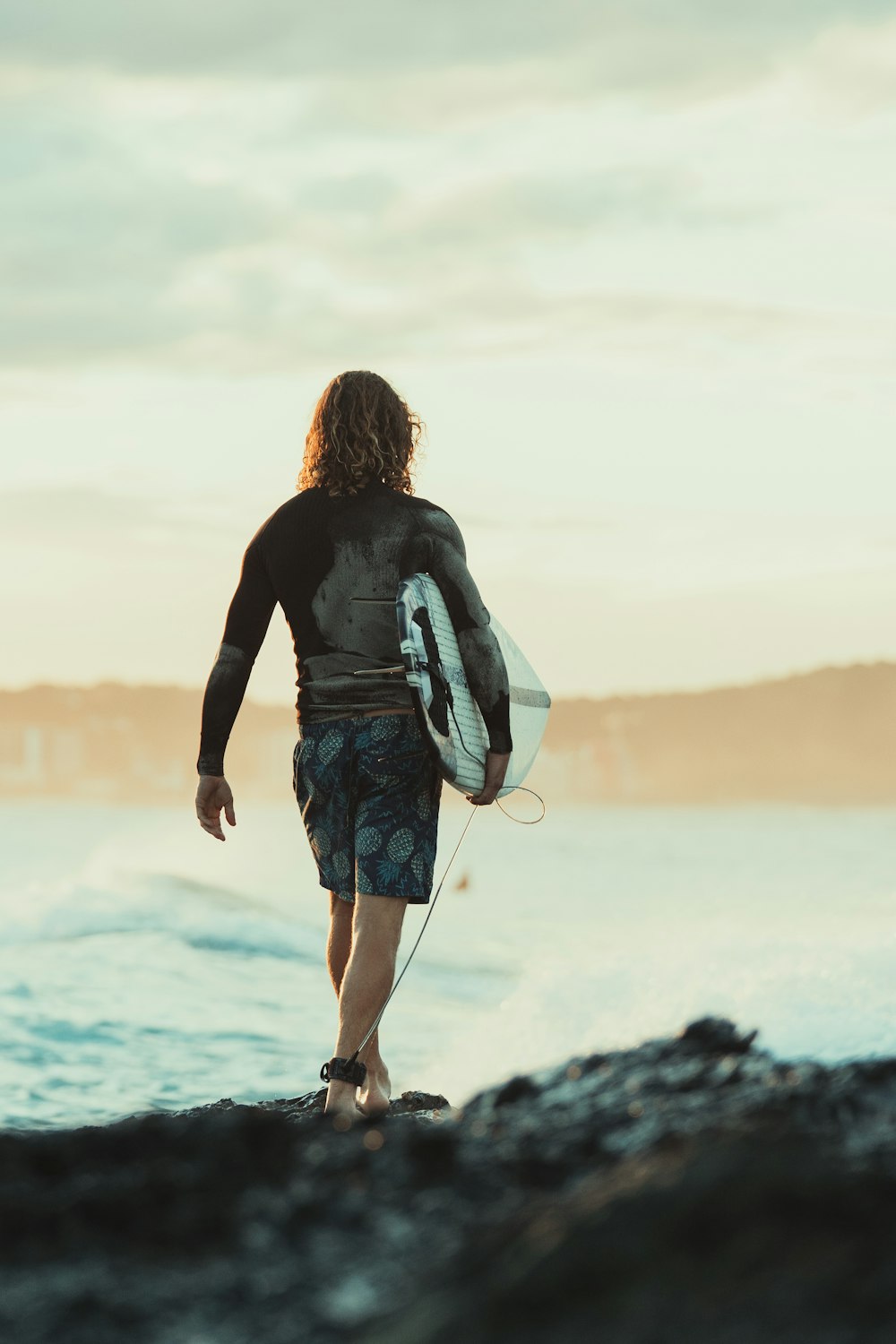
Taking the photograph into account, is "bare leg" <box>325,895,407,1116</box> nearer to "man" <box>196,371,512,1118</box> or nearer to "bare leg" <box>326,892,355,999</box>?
"man" <box>196,371,512,1118</box>

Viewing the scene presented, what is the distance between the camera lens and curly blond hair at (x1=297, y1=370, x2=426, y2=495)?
476 centimetres

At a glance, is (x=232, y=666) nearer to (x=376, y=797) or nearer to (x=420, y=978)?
(x=376, y=797)

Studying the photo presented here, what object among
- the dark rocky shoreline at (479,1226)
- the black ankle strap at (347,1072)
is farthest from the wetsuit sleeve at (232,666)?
the dark rocky shoreline at (479,1226)

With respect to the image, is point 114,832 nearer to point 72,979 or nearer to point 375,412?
point 72,979

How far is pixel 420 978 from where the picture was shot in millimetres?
15547

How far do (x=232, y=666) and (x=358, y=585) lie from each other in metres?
0.57

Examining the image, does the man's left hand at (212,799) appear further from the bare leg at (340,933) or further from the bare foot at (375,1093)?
the bare foot at (375,1093)

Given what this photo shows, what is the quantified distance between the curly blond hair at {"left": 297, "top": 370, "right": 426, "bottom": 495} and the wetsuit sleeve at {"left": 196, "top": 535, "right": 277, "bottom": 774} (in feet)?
1.41

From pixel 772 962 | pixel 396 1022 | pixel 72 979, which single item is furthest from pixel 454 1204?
pixel 72 979

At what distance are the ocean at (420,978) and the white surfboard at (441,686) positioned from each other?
0.98 meters

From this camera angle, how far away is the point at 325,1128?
2936 mm

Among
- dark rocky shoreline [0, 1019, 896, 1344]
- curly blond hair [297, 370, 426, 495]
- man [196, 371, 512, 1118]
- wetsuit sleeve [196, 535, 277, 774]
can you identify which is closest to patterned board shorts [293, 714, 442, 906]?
man [196, 371, 512, 1118]

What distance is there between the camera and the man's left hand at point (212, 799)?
4922 mm

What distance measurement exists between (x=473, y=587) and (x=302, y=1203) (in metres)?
2.67
